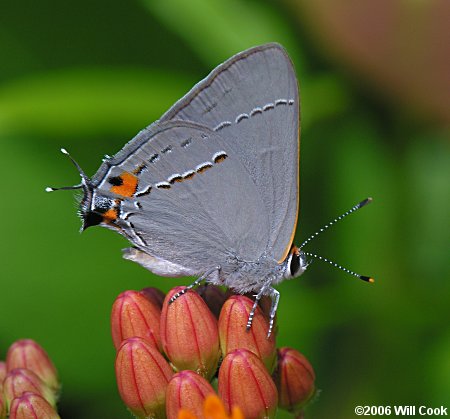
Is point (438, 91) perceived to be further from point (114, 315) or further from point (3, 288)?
point (3, 288)

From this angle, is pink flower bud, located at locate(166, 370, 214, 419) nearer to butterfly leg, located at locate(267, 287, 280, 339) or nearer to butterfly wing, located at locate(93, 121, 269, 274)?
butterfly leg, located at locate(267, 287, 280, 339)

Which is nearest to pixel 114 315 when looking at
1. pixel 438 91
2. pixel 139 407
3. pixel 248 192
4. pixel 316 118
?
pixel 139 407

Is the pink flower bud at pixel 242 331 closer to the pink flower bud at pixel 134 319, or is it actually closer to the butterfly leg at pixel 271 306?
the butterfly leg at pixel 271 306

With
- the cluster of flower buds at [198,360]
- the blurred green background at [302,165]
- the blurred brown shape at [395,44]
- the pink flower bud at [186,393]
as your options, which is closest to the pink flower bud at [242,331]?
the cluster of flower buds at [198,360]

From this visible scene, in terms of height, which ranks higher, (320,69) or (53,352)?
(320,69)

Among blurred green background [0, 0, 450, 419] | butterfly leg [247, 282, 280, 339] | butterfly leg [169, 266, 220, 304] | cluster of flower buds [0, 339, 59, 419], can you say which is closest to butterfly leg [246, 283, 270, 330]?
butterfly leg [247, 282, 280, 339]

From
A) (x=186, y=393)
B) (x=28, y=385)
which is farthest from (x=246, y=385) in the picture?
(x=28, y=385)
